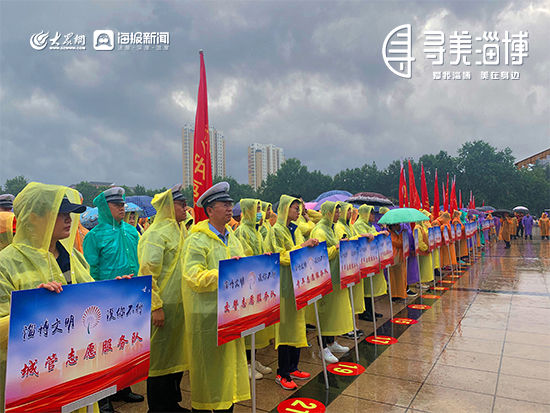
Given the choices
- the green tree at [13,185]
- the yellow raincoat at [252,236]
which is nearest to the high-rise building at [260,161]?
the green tree at [13,185]

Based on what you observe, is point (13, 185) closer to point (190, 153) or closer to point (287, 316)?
point (190, 153)

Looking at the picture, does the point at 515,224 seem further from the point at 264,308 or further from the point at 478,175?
the point at 264,308

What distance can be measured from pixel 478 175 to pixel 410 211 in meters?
42.6

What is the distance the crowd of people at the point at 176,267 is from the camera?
6.81 ft

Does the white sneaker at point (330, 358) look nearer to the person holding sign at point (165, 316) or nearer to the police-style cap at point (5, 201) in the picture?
the person holding sign at point (165, 316)

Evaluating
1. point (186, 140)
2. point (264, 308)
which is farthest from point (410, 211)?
point (186, 140)

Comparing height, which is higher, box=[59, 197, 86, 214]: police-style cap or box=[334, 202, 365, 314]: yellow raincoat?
box=[59, 197, 86, 214]: police-style cap

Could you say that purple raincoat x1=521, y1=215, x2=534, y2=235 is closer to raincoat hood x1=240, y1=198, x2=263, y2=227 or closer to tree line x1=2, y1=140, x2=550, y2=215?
tree line x1=2, y1=140, x2=550, y2=215

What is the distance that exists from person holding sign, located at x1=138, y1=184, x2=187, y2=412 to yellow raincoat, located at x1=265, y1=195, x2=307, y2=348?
129cm

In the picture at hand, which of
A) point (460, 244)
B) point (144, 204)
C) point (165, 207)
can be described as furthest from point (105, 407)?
point (460, 244)

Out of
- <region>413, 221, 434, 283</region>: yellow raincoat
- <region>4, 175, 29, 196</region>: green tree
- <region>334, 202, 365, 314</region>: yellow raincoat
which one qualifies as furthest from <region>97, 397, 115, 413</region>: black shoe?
<region>4, 175, 29, 196</region>: green tree

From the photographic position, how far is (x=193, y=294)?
300cm

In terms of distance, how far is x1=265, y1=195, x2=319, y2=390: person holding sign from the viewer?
13.9ft

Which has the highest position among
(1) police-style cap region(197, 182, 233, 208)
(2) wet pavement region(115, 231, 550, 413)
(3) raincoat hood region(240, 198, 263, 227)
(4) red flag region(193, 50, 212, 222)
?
(4) red flag region(193, 50, 212, 222)
